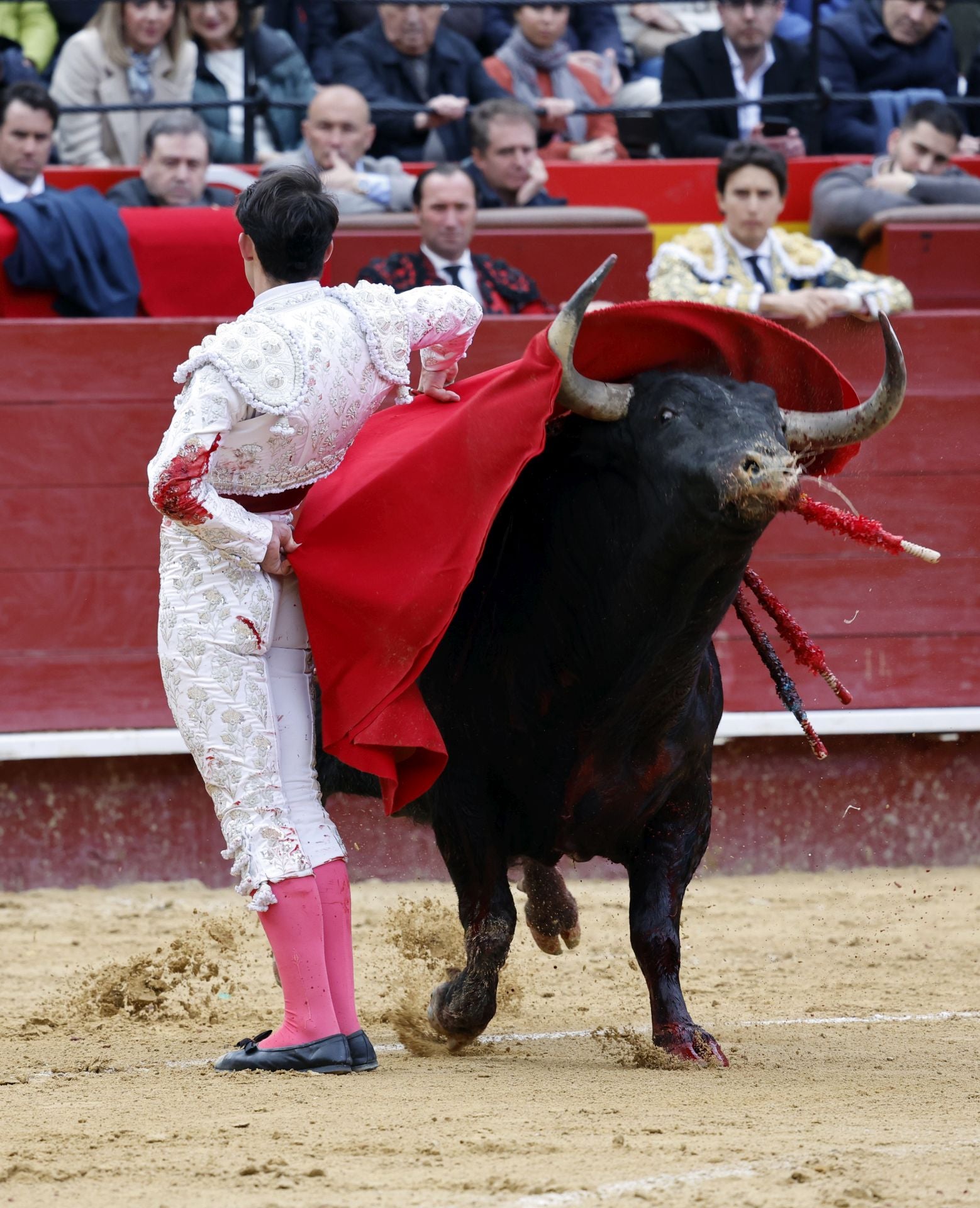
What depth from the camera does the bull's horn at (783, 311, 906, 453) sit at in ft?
10.1

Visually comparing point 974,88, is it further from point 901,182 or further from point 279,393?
point 279,393

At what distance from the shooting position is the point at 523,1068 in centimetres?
326

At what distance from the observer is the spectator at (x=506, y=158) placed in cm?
612

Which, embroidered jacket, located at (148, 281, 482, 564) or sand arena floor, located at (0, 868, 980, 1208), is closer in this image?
sand arena floor, located at (0, 868, 980, 1208)

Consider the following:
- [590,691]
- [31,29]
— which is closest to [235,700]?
[590,691]

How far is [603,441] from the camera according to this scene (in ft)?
10.5

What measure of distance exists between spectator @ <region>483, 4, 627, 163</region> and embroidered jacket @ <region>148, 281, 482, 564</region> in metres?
4.05

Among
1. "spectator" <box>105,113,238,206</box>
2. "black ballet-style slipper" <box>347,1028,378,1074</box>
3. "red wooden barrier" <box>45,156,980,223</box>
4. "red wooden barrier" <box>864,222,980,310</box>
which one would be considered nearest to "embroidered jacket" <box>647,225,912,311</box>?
"red wooden barrier" <box>864,222,980,310</box>

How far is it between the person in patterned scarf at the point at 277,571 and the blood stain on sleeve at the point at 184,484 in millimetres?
15

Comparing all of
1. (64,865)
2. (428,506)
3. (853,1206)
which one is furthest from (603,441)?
(64,865)

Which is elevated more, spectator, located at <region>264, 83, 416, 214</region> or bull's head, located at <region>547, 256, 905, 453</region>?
spectator, located at <region>264, 83, 416, 214</region>

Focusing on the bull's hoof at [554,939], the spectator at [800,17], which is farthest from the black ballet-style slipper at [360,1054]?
the spectator at [800,17]

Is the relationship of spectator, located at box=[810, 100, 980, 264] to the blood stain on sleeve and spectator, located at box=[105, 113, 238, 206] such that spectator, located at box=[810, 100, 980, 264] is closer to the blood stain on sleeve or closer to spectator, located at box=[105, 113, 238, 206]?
spectator, located at box=[105, 113, 238, 206]

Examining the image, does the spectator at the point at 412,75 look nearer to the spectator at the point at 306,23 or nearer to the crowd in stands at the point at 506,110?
the crowd in stands at the point at 506,110
